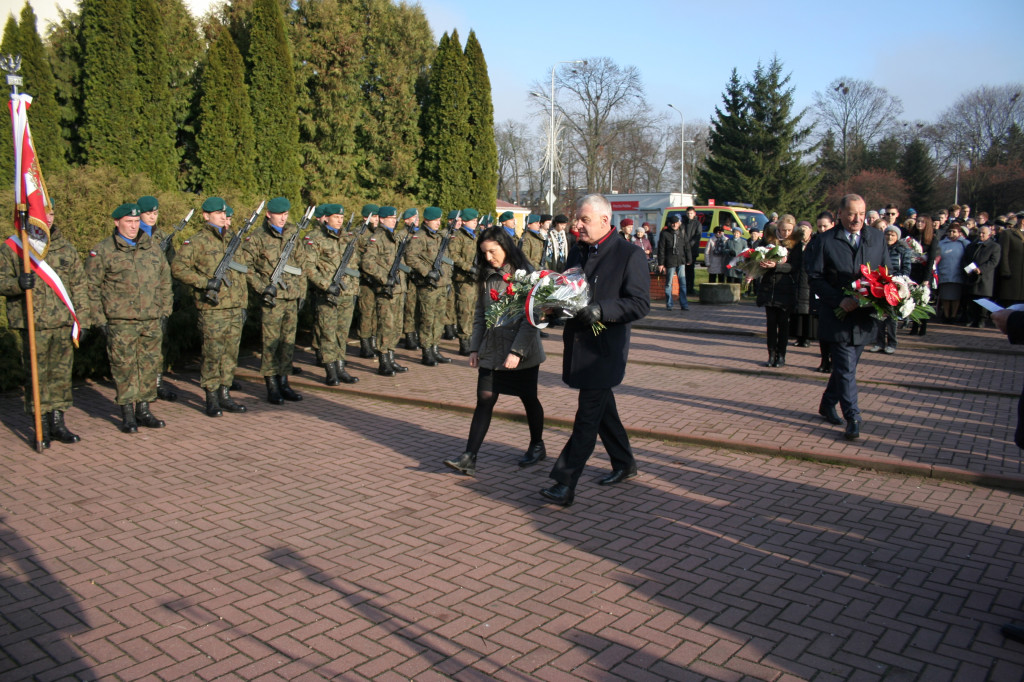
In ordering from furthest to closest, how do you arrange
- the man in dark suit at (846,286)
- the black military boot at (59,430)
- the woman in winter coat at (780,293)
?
1. the woman in winter coat at (780,293)
2. the black military boot at (59,430)
3. the man in dark suit at (846,286)

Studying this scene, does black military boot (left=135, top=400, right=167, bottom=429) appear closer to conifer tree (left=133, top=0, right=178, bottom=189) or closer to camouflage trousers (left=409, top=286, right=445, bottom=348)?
camouflage trousers (left=409, top=286, right=445, bottom=348)

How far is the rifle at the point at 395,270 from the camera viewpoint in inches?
419

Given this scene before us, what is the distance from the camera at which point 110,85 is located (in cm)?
1850

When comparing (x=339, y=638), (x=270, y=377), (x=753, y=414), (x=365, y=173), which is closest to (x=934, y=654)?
(x=339, y=638)

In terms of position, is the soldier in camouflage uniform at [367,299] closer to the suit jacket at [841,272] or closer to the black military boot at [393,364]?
the black military boot at [393,364]

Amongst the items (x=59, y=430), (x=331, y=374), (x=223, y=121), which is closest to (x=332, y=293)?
(x=331, y=374)

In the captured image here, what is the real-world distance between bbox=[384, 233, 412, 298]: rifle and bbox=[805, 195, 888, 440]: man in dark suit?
543cm

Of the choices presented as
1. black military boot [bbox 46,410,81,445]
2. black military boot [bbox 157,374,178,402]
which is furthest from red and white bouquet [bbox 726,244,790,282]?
black military boot [bbox 46,410,81,445]

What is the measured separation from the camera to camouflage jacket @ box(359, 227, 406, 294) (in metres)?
10.6

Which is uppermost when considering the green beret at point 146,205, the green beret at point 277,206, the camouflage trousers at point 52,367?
the green beret at point 277,206

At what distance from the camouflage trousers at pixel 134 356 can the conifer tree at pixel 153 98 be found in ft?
41.0

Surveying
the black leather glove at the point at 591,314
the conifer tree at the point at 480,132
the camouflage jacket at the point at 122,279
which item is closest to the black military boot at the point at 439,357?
the camouflage jacket at the point at 122,279

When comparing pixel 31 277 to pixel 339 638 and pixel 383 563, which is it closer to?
pixel 383 563

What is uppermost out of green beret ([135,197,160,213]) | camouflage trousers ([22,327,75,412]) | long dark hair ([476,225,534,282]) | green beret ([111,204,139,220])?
green beret ([135,197,160,213])
